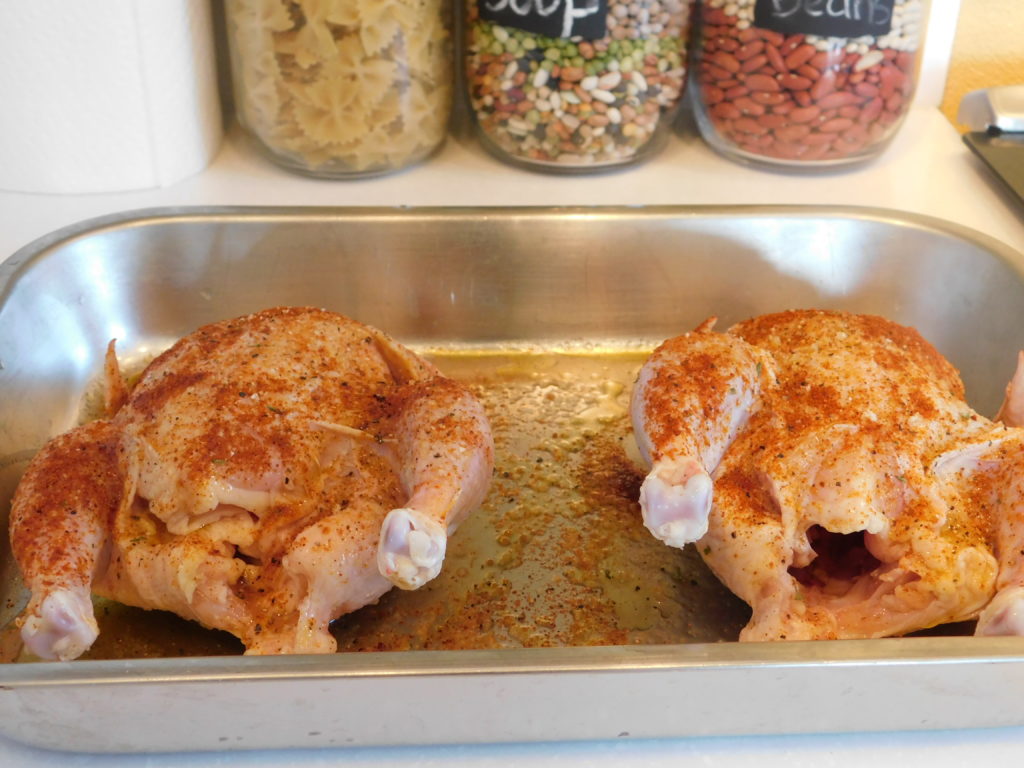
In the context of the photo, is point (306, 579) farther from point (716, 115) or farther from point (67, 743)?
point (716, 115)

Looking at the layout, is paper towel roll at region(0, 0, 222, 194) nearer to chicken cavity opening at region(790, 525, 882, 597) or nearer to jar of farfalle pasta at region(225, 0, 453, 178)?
jar of farfalle pasta at region(225, 0, 453, 178)

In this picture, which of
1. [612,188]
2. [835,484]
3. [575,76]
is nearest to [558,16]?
[575,76]

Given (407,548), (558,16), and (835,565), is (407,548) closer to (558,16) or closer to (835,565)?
(835,565)

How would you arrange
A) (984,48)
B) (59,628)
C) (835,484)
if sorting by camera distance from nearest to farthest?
(59,628)
(835,484)
(984,48)

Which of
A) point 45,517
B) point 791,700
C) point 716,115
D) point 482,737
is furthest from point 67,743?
point 716,115

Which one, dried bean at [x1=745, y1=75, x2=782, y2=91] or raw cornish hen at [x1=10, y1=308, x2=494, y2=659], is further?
dried bean at [x1=745, y1=75, x2=782, y2=91]

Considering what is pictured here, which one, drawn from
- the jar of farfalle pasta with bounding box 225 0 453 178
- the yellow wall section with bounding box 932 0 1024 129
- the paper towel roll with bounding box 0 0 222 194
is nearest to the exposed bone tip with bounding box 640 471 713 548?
the jar of farfalle pasta with bounding box 225 0 453 178

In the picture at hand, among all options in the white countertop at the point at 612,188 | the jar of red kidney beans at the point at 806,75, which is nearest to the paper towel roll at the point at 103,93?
the white countertop at the point at 612,188
